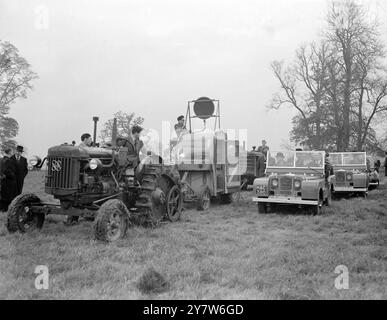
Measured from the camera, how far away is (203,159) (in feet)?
36.1

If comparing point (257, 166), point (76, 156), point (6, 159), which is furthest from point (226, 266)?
point (257, 166)

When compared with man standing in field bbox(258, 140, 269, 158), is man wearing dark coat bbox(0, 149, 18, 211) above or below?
below

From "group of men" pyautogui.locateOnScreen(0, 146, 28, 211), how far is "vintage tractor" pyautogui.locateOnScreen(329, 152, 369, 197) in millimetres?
9135

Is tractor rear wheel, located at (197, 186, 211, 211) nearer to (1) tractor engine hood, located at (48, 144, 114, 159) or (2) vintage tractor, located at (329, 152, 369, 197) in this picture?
(1) tractor engine hood, located at (48, 144, 114, 159)

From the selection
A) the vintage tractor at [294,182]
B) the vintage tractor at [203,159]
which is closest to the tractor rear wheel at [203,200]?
the vintage tractor at [203,159]

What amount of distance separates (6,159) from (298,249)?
6819 millimetres

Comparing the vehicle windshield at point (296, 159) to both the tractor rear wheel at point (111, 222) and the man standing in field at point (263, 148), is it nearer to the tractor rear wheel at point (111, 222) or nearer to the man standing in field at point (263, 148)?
the tractor rear wheel at point (111, 222)

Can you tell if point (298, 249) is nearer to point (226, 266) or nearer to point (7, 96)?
point (226, 266)

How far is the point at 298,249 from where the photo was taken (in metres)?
5.98

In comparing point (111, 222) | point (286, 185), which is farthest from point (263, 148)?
point (111, 222)

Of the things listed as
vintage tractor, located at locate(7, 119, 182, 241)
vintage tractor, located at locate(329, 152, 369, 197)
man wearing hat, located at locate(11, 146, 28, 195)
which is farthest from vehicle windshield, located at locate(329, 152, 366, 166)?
man wearing hat, located at locate(11, 146, 28, 195)

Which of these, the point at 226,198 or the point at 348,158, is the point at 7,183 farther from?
the point at 348,158

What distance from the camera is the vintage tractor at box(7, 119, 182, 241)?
6.23 m

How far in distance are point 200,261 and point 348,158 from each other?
1189 cm
